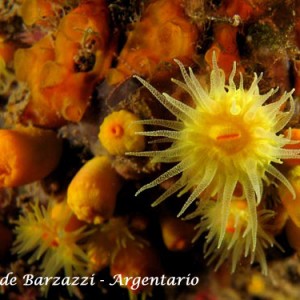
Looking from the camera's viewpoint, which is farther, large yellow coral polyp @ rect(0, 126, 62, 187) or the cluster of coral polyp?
large yellow coral polyp @ rect(0, 126, 62, 187)

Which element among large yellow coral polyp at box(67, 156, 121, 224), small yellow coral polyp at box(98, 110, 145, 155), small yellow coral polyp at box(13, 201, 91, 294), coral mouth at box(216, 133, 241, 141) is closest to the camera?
coral mouth at box(216, 133, 241, 141)

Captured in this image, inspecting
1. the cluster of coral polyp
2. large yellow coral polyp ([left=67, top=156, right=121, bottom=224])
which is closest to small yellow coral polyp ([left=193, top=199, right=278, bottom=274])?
the cluster of coral polyp

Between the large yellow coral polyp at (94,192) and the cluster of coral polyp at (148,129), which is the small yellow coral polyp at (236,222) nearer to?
the cluster of coral polyp at (148,129)

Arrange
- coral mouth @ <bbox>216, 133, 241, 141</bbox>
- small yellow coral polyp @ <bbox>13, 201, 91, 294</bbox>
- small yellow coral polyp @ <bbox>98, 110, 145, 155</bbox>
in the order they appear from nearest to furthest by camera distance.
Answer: coral mouth @ <bbox>216, 133, 241, 141</bbox> → small yellow coral polyp @ <bbox>98, 110, 145, 155</bbox> → small yellow coral polyp @ <bbox>13, 201, 91, 294</bbox>

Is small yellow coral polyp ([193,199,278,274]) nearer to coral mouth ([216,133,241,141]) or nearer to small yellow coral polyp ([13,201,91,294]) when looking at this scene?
coral mouth ([216,133,241,141])

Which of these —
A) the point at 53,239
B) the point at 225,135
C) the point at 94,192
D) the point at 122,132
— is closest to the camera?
the point at 225,135

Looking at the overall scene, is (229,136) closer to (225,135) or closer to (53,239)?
(225,135)

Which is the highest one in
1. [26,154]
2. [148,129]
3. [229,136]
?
[229,136]

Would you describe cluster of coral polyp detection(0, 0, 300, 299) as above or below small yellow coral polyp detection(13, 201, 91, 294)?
above

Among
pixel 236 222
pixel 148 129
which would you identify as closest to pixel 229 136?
pixel 148 129
